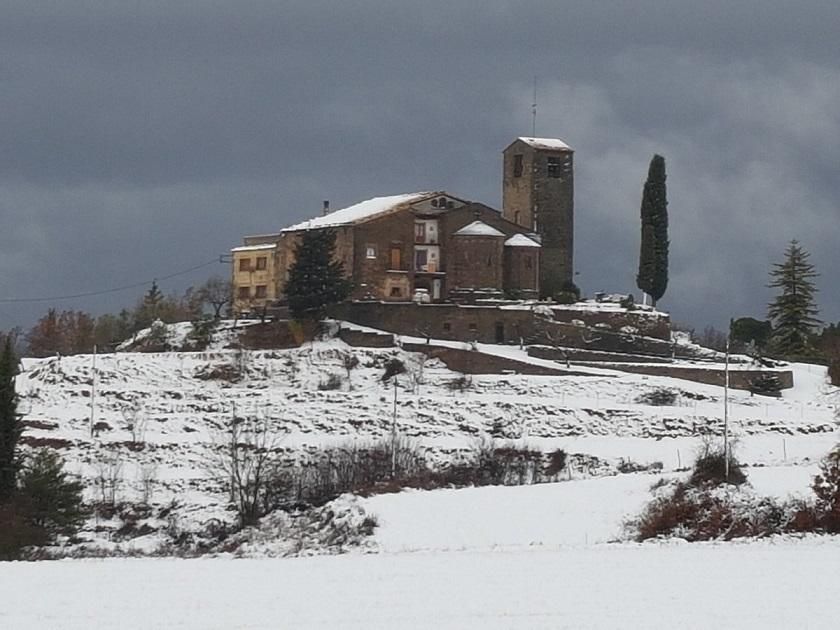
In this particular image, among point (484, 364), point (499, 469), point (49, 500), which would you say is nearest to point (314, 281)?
point (484, 364)

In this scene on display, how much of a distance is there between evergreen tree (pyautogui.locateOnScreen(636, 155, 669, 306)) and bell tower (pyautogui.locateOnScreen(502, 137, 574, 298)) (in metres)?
4.85

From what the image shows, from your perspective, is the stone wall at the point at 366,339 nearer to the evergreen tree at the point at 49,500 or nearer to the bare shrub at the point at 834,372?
the bare shrub at the point at 834,372

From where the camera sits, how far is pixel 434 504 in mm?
36531

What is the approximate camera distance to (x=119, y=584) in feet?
77.5

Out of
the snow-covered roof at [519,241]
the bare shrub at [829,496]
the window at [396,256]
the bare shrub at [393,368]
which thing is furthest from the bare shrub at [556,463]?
the snow-covered roof at [519,241]

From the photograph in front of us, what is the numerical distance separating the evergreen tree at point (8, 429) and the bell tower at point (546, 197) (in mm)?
36701

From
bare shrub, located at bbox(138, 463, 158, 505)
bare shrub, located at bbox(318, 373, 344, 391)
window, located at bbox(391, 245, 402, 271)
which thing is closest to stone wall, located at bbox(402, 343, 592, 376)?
bare shrub, located at bbox(318, 373, 344, 391)

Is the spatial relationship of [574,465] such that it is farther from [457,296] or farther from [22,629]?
[22,629]

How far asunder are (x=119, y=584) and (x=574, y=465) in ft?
80.7

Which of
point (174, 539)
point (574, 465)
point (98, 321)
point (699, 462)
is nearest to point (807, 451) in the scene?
point (574, 465)

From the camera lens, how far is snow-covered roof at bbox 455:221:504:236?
6875cm

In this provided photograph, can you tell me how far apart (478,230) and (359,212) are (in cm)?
559

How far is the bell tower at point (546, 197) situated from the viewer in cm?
7481

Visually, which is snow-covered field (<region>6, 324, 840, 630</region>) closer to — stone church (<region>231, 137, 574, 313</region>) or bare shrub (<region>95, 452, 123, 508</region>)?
bare shrub (<region>95, 452, 123, 508</region>)
